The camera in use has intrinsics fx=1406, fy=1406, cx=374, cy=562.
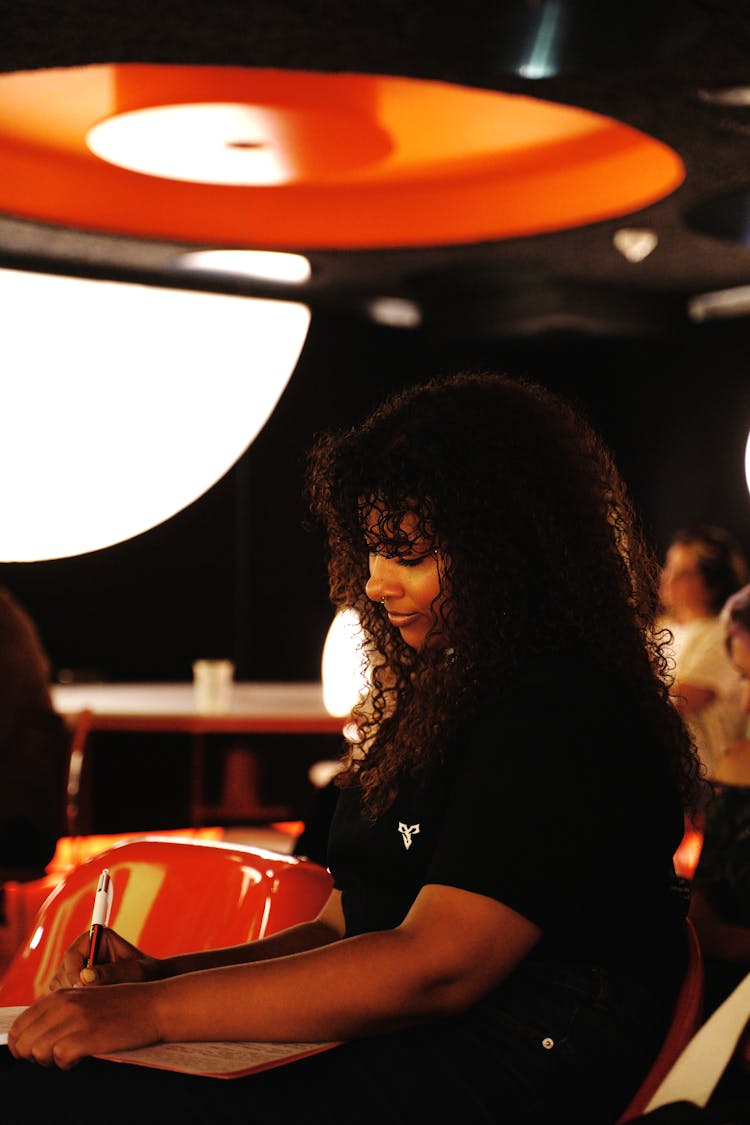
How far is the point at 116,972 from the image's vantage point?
1514mm

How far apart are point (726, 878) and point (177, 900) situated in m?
0.84

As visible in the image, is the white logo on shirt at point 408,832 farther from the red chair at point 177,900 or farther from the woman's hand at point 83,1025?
the red chair at point 177,900

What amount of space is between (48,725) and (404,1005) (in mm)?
3083

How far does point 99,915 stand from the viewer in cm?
148

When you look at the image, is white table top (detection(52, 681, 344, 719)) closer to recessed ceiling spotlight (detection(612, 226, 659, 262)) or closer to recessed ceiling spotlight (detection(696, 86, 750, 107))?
recessed ceiling spotlight (detection(612, 226, 659, 262))

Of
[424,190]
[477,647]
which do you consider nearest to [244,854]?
[477,647]

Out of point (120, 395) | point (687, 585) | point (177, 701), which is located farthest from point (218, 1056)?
point (177, 701)

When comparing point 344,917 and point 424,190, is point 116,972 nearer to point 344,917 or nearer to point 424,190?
point 344,917

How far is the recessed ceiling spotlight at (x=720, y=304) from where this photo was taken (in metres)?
7.57

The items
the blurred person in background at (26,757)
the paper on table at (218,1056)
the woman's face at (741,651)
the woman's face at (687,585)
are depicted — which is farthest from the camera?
the woman's face at (687,585)

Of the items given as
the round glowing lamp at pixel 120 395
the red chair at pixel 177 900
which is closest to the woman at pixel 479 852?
the red chair at pixel 177 900

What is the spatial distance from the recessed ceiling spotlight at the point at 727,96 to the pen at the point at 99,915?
3.15 metres

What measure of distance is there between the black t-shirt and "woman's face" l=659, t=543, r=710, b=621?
3.42 metres

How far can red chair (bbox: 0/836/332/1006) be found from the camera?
1888 millimetres
